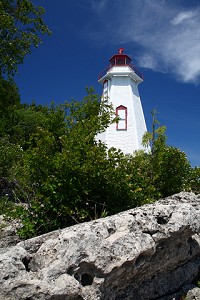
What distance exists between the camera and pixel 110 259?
6.05 meters

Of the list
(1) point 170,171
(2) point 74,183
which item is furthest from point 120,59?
(2) point 74,183

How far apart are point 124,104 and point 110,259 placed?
117ft

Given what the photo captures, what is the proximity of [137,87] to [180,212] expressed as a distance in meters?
38.3

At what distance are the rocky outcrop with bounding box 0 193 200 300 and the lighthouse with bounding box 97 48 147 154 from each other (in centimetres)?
2957

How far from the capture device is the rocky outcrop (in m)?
5.63

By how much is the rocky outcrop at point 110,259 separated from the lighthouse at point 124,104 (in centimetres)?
2957

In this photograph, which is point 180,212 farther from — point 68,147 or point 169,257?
point 68,147

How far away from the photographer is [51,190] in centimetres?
998

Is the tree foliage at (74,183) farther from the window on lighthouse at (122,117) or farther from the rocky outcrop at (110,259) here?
the window on lighthouse at (122,117)

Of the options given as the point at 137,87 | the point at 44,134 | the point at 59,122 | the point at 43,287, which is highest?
the point at 137,87

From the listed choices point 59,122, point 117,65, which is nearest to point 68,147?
point 59,122

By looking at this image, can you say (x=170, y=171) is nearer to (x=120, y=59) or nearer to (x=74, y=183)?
(x=74, y=183)

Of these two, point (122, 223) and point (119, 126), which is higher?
point (119, 126)

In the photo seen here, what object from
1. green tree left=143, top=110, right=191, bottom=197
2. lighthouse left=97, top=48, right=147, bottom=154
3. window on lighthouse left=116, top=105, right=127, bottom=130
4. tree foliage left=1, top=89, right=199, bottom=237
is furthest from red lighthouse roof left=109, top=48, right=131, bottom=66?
tree foliage left=1, top=89, right=199, bottom=237
